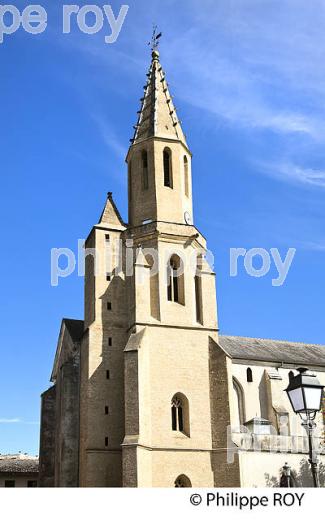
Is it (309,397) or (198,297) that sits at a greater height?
(198,297)

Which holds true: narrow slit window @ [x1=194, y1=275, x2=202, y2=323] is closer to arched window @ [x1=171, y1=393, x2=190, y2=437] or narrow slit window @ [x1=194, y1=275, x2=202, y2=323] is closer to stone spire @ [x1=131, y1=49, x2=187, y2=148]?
arched window @ [x1=171, y1=393, x2=190, y2=437]

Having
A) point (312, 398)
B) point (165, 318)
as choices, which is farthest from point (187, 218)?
point (312, 398)

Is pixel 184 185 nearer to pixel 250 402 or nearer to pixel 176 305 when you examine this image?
pixel 176 305

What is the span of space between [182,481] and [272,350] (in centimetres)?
1940

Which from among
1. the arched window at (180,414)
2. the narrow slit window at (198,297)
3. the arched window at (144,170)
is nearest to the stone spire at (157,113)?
the arched window at (144,170)

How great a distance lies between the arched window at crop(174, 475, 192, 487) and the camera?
106 ft

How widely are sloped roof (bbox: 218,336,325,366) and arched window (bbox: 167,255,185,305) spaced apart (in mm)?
10771

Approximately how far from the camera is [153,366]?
112 feet

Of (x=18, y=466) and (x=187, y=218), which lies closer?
(x=187, y=218)

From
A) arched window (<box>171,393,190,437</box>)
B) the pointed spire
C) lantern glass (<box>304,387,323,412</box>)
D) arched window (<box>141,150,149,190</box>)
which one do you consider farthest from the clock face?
lantern glass (<box>304,387,323,412</box>)

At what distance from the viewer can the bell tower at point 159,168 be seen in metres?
39.4

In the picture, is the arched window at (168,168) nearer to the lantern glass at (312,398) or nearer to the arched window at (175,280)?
the arched window at (175,280)

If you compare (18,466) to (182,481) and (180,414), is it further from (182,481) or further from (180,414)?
(182,481)

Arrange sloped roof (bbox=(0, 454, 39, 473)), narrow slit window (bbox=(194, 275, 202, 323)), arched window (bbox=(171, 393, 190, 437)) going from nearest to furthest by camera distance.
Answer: arched window (bbox=(171, 393, 190, 437)), narrow slit window (bbox=(194, 275, 202, 323)), sloped roof (bbox=(0, 454, 39, 473))
